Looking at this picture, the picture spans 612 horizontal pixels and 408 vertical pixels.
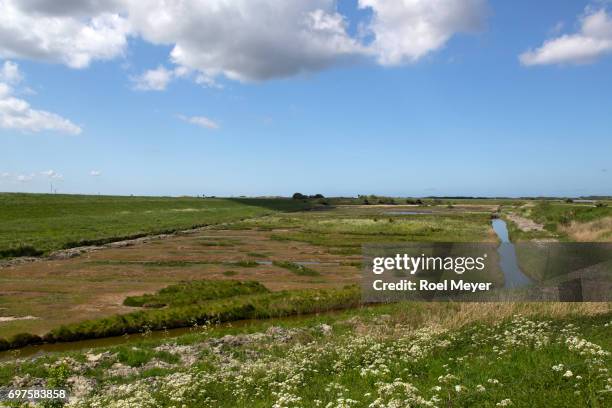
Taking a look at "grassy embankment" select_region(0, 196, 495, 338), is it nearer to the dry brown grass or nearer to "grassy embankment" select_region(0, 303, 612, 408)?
"grassy embankment" select_region(0, 303, 612, 408)

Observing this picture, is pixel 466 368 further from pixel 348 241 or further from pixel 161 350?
pixel 348 241

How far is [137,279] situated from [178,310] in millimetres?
13189

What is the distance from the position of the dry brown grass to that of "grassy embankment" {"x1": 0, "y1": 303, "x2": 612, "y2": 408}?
33474 mm

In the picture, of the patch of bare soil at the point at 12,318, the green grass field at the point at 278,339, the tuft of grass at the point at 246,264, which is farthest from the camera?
the tuft of grass at the point at 246,264

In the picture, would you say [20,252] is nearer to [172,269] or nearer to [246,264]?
[172,269]

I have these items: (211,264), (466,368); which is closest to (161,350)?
(466,368)

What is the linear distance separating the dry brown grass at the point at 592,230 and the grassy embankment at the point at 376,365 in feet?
110

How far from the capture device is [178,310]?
27703mm

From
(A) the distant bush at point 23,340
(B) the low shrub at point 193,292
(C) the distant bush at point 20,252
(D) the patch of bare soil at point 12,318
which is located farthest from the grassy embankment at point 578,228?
(C) the distant bush at point 20,252

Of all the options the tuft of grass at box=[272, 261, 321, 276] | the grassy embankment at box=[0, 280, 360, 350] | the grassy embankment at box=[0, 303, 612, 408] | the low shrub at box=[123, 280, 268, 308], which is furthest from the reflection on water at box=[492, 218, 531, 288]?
the low shrub at box=[123, 280, 268, 308]

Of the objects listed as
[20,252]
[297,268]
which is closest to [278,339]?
[297,268]

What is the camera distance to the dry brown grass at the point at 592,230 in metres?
47.6

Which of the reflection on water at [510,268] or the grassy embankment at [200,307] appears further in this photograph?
the reflection on water at [510,268]

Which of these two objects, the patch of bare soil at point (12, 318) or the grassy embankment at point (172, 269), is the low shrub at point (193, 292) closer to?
the grassy embankment at point (172, 269)
